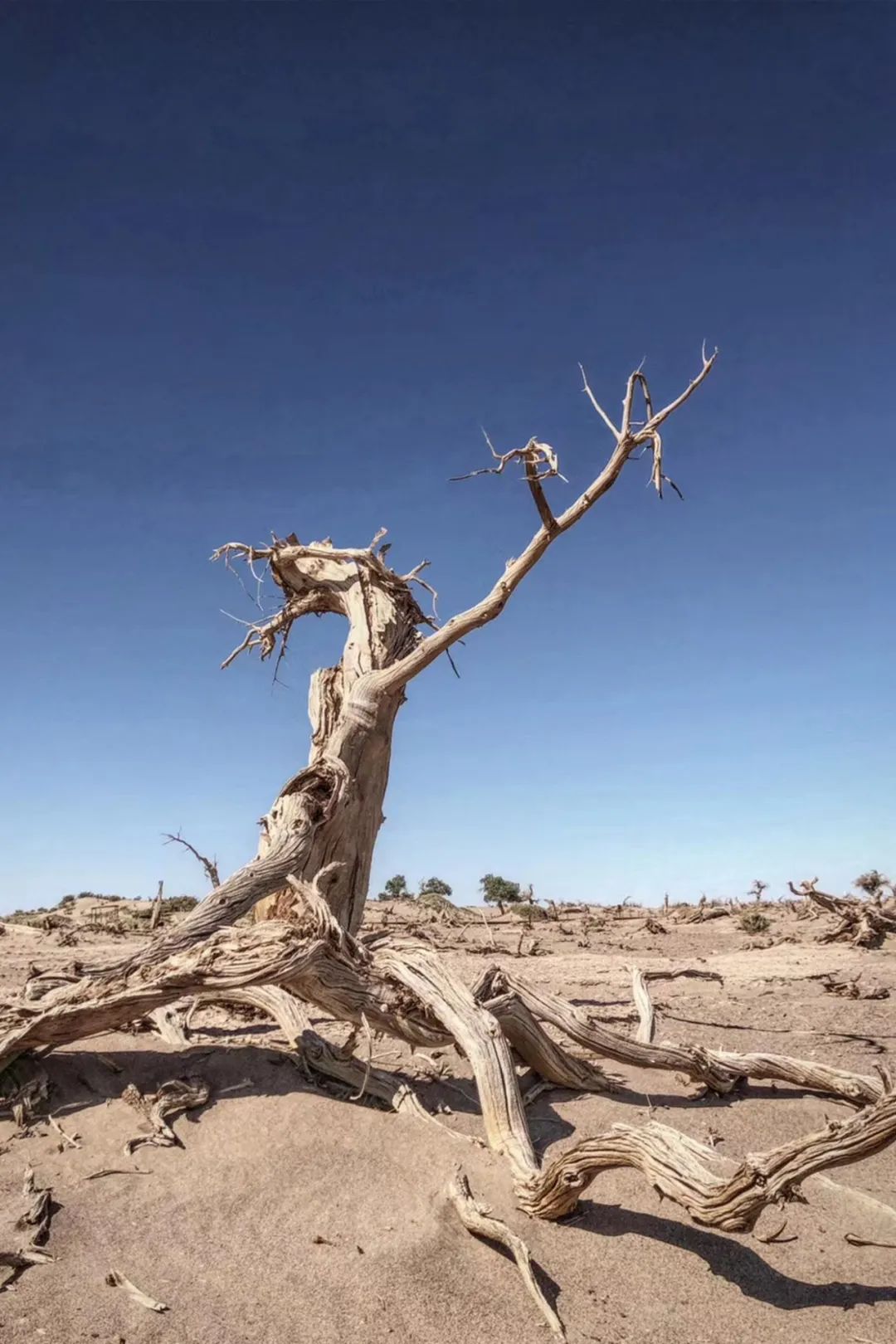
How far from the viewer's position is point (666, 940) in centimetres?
1230

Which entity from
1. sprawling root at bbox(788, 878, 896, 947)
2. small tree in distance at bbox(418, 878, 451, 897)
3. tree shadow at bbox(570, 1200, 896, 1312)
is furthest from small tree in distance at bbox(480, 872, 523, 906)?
tree shadow at bbox(570, 1200, 896, 1312)

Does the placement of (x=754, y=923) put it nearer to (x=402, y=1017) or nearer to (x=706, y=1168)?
(x=402, y=1017)

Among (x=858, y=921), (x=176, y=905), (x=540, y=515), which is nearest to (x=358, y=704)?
(x=540, y=515)

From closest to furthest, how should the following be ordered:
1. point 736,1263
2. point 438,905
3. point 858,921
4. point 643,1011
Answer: point 736,1263 → point 643,1011 → point 858,921 → point 438,905

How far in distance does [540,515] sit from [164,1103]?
4.97 metres

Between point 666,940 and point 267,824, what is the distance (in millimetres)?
7315

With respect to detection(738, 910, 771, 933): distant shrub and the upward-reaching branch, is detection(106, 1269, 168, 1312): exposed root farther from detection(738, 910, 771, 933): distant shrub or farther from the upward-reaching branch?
detection(738, 910, 771, 933): distant shrub

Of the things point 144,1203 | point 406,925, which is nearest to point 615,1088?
point 144,1203

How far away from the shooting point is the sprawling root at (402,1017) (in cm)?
438

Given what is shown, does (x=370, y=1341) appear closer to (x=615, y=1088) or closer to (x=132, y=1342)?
(x=132, y=1342)

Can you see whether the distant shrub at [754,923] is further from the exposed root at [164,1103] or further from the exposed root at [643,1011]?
the exposed root at [164,1103]

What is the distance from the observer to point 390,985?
512cm

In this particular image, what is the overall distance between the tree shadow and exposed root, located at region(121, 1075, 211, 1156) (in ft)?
6.15

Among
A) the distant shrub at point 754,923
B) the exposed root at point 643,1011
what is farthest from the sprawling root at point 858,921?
the exposed root at point 643,1011
